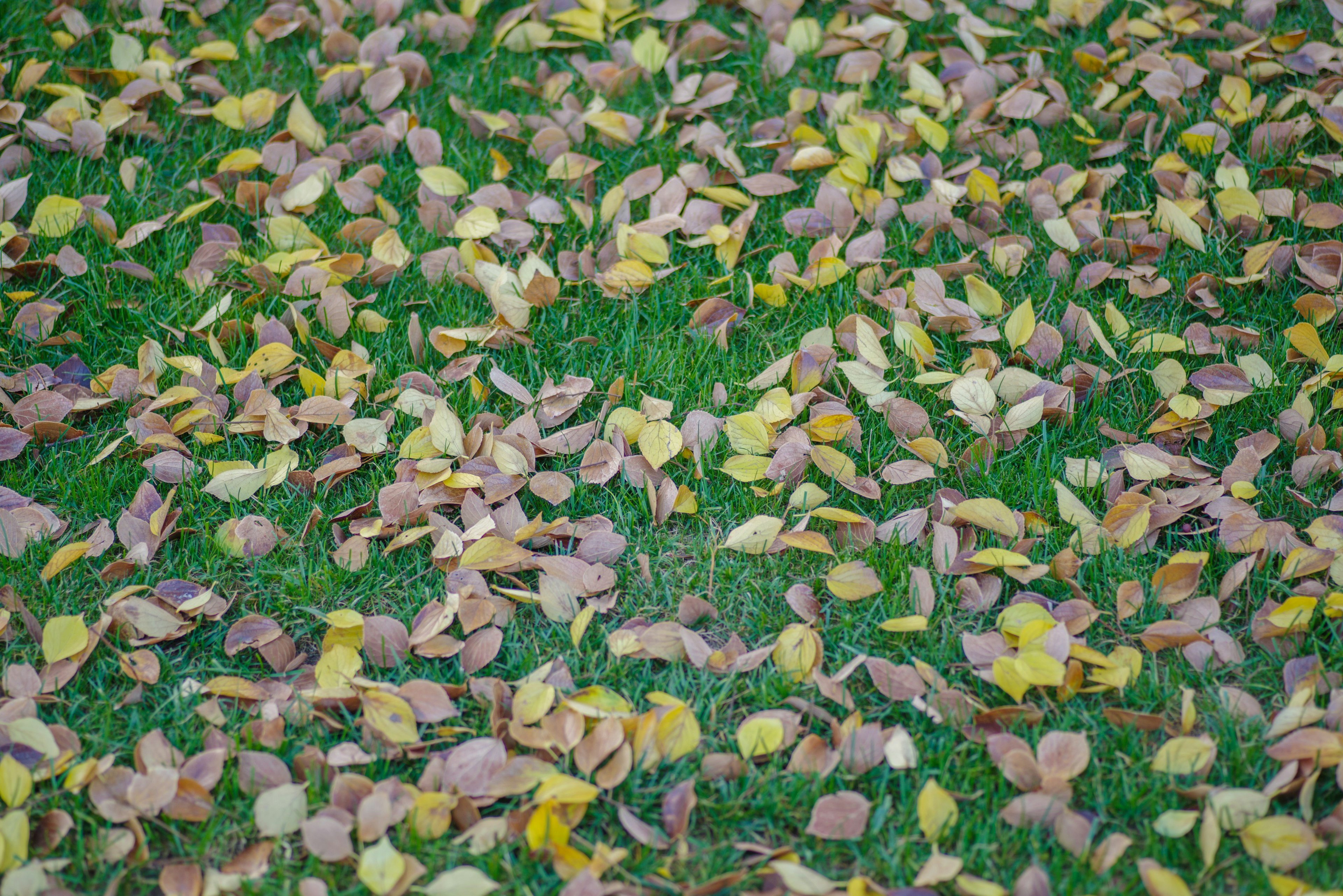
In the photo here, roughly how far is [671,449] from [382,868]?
2.80 ft

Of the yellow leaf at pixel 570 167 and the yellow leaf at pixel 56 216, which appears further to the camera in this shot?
the yellow leaf at pixel 570 167

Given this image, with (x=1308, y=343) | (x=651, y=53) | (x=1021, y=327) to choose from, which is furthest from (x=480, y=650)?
(x=651, y=53)

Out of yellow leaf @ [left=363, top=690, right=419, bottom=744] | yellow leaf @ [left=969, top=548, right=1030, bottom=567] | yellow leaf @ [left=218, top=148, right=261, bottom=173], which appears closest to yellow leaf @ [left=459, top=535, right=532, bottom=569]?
yellow leaf @ [left=363, top=690, right=419, bottom=744]

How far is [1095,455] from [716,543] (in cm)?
72

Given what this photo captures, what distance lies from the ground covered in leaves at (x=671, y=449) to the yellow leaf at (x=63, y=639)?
12 millimetres

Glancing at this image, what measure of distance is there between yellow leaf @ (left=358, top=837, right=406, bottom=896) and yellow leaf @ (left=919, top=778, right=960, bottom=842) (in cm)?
68

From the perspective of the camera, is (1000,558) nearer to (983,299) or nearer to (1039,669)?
(1039,669)

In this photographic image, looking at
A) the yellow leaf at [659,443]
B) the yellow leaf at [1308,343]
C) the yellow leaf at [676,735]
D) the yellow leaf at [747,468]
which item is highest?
the yellow leaf at [1308,343]

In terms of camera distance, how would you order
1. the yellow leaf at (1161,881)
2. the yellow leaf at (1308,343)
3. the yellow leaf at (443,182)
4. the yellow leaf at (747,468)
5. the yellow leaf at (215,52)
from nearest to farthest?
the yellow leaf at (1161,881) → the yellow leaf at (747,468) → the yellow leaf at (1308,343) → the yellow leaf at (443,182) → the yellow leaf at (215,52)

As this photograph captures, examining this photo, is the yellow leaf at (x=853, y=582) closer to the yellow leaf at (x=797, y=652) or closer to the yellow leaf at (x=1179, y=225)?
the yellow leaf at (x=797, y=652)

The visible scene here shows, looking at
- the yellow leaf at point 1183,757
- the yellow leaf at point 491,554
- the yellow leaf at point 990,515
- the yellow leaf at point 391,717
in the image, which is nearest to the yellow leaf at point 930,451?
the yellow leaf at point 990,515

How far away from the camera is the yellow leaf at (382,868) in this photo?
4.33ft

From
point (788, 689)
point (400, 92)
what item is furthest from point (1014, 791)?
point (400, 92)

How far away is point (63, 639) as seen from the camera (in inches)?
62.6
